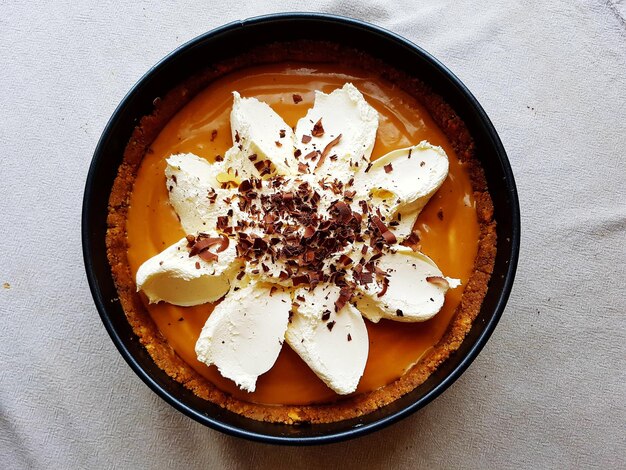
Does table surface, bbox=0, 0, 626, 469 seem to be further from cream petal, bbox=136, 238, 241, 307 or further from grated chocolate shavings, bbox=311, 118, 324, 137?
grated chocolate shavings, bbox=311, 118, 324, 137

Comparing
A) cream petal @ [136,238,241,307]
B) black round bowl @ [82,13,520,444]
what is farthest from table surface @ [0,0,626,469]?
cream petal @ [136,238,241,307]

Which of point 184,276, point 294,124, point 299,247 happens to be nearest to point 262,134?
point 294,124

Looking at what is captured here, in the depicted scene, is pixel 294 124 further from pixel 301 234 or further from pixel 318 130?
pixel 301 234

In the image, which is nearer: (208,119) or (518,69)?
(208,119)

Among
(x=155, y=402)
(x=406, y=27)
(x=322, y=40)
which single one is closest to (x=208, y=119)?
(x=322, y=40)

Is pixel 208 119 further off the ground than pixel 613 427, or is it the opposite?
pixel 208 119

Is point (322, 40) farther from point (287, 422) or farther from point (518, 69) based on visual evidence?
point (287, 422)

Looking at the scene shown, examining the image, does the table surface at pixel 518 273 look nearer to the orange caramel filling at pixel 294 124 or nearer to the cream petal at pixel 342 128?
the orange caramel filling at pixel 294 124
